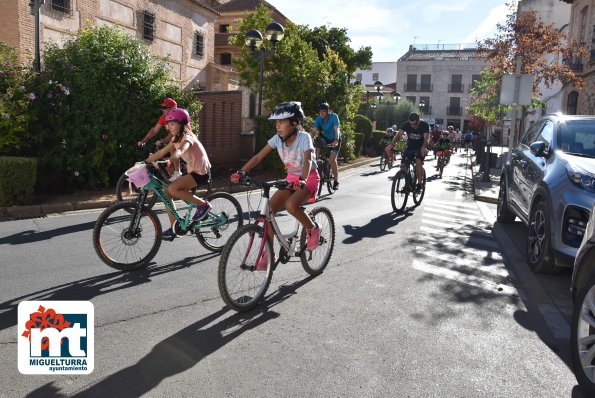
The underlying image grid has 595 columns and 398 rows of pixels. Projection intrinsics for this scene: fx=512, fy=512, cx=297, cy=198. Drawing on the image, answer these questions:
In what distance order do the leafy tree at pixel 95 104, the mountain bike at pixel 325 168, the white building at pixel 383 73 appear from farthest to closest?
the white building at pixel 383 73, the mountain bike at pixel 325 168, the leafy tree at pixel 95 104

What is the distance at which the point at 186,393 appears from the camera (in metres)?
3.02

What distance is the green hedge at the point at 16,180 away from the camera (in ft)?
27.8

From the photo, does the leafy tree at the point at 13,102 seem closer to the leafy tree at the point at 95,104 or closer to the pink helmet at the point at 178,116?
the leafy tree at the point at 95,104

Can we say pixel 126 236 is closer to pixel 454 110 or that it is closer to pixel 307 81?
pixel 307 81

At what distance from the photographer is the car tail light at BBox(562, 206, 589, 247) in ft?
16.6

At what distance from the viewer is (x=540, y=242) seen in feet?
19.0

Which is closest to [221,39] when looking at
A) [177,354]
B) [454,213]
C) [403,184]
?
[403,184]

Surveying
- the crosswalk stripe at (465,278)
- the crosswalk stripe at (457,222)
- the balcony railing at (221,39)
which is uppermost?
the balcony railing at (221,39)

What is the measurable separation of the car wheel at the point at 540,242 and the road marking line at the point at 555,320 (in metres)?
0.86

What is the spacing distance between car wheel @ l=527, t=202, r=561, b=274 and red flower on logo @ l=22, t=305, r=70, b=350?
15.5ft

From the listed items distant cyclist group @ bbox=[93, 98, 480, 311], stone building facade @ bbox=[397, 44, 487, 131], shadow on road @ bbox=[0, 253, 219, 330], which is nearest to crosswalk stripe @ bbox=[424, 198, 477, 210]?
distant cyclist group @ bbox=[93, 98, 480, 311]

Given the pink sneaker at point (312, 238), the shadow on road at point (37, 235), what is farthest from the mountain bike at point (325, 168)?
the pink sneaker at point (312, 238)

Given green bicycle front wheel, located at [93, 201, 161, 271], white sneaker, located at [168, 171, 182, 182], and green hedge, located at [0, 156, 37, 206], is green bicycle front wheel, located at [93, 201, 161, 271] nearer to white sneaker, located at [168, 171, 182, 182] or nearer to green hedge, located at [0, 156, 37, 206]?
white sneaker, located at [168, 171, 182, 182]

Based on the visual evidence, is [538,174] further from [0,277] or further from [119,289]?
[0,277]
